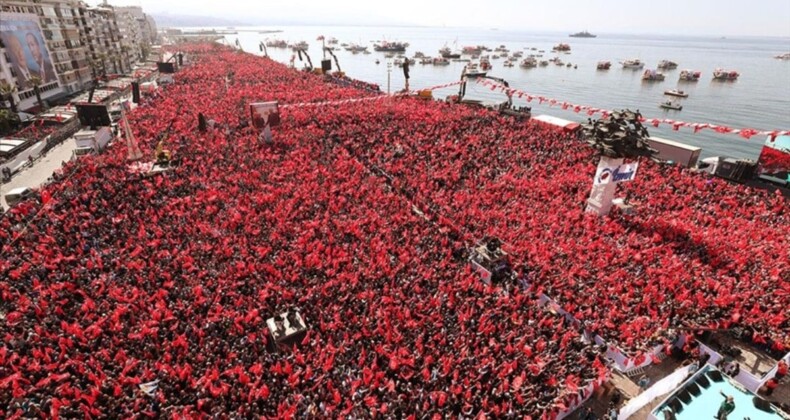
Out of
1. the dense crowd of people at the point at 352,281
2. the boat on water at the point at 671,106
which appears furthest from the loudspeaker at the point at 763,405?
the boat on water at the point at 671,106

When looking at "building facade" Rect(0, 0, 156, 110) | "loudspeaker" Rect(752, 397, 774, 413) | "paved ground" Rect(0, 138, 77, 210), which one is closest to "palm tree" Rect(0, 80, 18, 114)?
"building facade" Rect(0, 0, 156, 110)

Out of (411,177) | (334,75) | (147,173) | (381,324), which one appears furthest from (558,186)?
(334,75)

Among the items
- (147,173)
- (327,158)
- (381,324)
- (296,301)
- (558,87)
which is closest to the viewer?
(381,324)

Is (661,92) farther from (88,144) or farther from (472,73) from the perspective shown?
(88,144)

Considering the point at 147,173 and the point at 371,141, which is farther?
the point at 371,141

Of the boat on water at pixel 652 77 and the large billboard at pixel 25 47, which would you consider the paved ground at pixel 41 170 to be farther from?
the boat on water at pixel 652 77

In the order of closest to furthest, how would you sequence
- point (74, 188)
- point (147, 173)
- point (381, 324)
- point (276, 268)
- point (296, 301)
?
point (381, 324)
point (296, 301)
point (276, 268)
point (74, 188)
point (147, 173)

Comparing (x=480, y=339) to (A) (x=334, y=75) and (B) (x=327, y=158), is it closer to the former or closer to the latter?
(B) (x=327, y=158)
